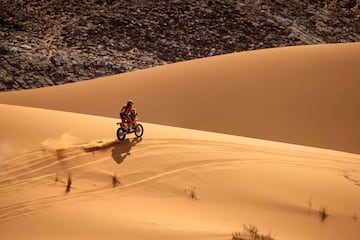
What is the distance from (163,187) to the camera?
22.4ft

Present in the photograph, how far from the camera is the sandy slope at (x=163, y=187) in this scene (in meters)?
5.36

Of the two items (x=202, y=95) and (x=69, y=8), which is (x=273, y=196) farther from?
(x=69, y=8)

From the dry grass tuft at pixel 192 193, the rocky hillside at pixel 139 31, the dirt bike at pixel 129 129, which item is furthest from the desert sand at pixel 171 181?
the rocky hillside at pixel 139 31

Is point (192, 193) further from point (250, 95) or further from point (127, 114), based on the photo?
point (250, 95)

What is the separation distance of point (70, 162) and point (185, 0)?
24.4 metres

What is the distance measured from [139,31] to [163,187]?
20.7 meters

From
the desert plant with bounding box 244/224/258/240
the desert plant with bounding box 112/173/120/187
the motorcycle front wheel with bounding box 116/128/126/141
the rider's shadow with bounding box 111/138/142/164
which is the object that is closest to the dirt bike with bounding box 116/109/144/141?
the motorcycle front wheel with bounding box 116/128/126/141

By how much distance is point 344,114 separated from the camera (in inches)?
559

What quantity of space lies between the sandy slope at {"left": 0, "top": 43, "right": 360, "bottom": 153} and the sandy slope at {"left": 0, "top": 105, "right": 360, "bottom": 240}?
3.93 m

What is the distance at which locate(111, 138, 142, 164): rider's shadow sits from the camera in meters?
8.17

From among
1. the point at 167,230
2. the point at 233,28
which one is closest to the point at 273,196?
the point at 167,230

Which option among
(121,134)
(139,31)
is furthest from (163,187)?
(139,31)

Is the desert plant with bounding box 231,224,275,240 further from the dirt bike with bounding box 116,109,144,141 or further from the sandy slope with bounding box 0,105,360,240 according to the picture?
the dirt bike with bounding box 116,109,144,141

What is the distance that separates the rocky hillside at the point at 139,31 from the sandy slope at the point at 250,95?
3.79 meters
